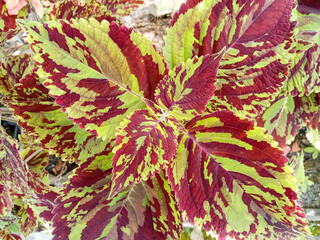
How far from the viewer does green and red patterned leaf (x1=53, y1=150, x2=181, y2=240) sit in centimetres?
72

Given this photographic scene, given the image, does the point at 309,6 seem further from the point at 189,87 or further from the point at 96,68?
the point at 96,68

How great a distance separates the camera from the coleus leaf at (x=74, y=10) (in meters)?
0.91

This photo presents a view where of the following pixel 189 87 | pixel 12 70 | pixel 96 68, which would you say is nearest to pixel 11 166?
pixel 12 70

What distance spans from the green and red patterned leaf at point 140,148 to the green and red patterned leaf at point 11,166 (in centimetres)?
48

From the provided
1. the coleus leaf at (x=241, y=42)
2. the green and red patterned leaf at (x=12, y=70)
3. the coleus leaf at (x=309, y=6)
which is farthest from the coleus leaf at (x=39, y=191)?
the coleus leaf at (x=309, y=6)

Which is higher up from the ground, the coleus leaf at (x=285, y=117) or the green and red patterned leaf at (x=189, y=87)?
the coleus leaf at (x=285, y=117)

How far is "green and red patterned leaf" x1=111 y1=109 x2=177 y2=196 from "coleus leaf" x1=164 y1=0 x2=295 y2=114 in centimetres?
18

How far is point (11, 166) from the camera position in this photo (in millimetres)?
948

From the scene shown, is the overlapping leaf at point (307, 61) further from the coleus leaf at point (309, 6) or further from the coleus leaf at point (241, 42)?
the coleus leaf at point (241, 42)

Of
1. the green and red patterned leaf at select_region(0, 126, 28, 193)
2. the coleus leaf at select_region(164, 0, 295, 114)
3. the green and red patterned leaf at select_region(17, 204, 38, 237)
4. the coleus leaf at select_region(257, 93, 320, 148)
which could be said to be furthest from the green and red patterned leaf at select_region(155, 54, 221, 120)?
the green and red patterned leaf at select_region(17, 204, 38, 237)

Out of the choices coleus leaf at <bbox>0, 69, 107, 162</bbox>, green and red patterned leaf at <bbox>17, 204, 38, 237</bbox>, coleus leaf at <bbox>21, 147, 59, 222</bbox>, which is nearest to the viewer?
coleus leaf at <bbox>0, 69, 107, 162</bbox>

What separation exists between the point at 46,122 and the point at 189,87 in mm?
433

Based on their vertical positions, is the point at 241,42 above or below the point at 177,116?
above

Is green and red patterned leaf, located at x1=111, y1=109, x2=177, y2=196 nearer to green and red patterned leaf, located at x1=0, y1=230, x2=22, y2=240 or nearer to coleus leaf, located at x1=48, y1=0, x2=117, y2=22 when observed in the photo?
coleus leaf, located at x1=48, y1=0, x2=117, y2=22
